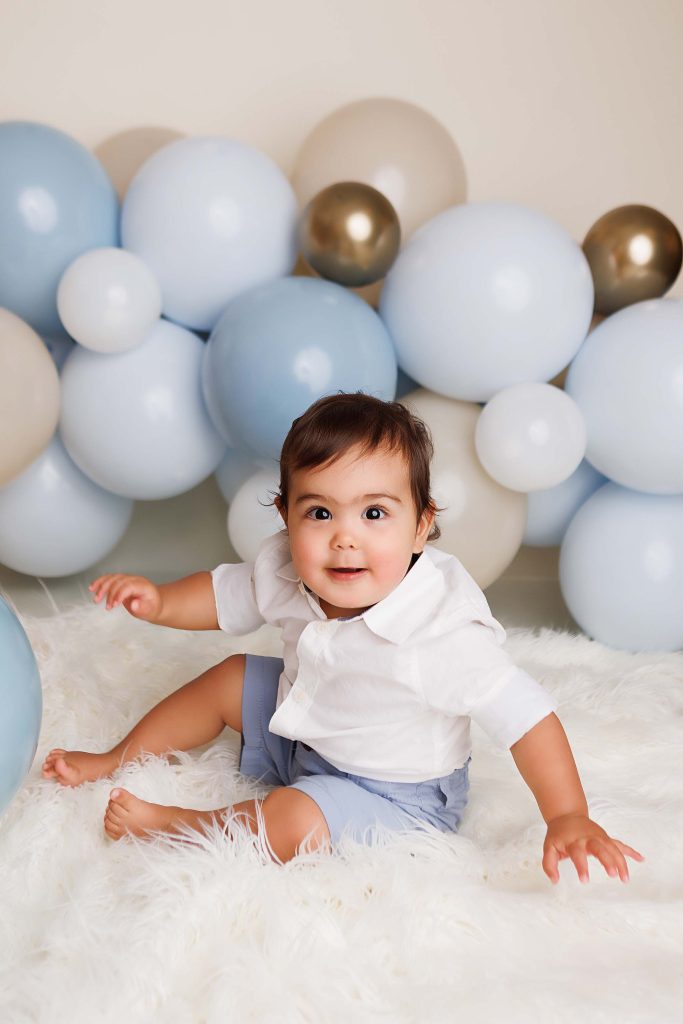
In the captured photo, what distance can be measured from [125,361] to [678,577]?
3.29 feet

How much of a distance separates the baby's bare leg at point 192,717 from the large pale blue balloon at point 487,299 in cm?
71

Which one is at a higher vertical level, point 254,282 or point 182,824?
point 254,282

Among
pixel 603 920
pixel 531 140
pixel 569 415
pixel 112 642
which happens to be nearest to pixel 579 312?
pixel 569 415

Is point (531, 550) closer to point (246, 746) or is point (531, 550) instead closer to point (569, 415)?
point (569, 415)

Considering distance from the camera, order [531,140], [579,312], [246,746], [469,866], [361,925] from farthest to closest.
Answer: [531,140]
[579,312]
[246,746]
[469,866]
[361,925]

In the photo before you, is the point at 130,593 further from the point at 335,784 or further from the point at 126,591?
the point at 335,784

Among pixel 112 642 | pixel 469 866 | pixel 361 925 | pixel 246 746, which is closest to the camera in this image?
pixel 361 925

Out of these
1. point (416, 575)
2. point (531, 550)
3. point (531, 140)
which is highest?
point (531, 140)

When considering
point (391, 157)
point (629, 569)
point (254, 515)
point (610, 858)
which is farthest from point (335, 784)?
point (391, 157)

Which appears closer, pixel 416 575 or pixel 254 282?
pixel 416 575

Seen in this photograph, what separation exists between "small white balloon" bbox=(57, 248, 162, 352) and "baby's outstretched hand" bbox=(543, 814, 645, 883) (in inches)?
42.5

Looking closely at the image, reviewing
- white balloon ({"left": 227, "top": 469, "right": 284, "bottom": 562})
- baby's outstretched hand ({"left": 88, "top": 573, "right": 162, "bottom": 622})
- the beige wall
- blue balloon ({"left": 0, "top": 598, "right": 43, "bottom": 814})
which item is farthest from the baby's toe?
the beige wall

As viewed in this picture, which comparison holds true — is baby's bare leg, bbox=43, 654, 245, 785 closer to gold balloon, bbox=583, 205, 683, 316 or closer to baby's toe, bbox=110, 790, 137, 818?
baby's toe, bbox=110, 790, 137, 818

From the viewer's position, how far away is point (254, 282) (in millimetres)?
1811
